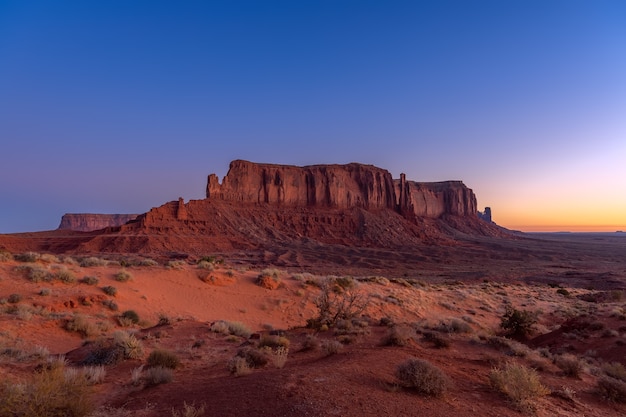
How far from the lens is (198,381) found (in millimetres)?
6453

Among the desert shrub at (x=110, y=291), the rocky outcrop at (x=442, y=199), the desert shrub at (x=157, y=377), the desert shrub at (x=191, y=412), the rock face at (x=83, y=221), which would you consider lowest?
the desert shrub at (x=157, y=377)

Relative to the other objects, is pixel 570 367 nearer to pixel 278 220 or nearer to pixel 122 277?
pixel 122 277

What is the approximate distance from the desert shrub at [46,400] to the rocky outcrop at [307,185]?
7790cm

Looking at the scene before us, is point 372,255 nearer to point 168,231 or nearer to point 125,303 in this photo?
point 168,231

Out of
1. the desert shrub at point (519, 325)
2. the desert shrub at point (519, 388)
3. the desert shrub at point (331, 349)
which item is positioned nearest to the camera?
the desert shrub at point (519, 388)

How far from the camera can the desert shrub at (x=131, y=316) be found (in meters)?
13.1

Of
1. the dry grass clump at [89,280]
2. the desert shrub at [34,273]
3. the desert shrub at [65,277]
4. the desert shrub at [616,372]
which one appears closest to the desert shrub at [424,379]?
the desert shrub at [616,372]

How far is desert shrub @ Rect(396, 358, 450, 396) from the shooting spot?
5402 mm

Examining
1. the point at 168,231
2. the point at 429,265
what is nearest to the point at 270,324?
the point at 429,265

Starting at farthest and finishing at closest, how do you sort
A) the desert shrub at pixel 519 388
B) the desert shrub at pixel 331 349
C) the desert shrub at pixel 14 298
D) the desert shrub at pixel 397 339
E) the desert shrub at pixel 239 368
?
the desert shrub at pixel 14 298 → the desert shrub at pixel 397 339 → the desert shrub at pixel 331 349 → the desert shrub at pixel 239 368 → the desert shrub at pixel 519 388

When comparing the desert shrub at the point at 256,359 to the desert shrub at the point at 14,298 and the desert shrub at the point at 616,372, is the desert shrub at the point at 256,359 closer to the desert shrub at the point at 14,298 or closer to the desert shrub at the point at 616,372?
the desert shrub at the point at 616,372

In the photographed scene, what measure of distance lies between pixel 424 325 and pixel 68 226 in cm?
14463

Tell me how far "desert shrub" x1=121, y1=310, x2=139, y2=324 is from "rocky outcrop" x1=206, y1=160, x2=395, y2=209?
68859 millimetres

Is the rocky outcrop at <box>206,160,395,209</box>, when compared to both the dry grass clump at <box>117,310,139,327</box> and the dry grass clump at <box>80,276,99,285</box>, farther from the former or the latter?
the dry grass clump at <box>117,310,139,327</box>
